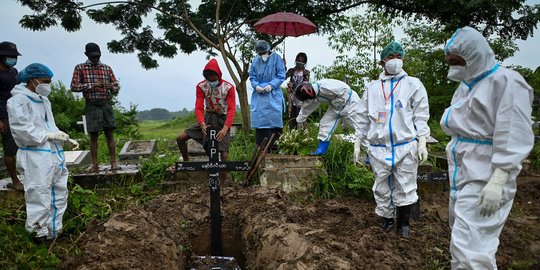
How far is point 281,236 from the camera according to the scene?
10.6ft

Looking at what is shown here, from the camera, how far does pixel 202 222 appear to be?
418 cm

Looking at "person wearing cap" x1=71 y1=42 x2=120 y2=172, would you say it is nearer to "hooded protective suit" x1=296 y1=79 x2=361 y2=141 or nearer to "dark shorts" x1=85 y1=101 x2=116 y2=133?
"dark shorts" x1=85 y1=101 x2=116 y2=133

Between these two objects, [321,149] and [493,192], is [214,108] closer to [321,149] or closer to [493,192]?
[321,149]

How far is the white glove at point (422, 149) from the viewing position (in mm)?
3716

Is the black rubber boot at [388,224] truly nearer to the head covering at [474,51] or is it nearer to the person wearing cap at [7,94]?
the head covering at [474,51]

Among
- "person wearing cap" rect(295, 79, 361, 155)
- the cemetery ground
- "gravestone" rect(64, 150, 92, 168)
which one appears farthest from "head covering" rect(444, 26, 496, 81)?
"gravestone" rect(64, 150, 92, 168)

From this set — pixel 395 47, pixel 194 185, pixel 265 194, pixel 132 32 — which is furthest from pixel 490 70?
pixel 132 32

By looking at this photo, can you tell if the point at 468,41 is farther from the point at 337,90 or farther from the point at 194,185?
the point at 194,185

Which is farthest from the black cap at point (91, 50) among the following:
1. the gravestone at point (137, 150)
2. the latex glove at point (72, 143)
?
the gravestone at point (137, 150)

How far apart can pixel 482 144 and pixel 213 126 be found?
11.3 ft

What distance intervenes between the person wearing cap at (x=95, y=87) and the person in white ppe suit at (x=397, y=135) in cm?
345

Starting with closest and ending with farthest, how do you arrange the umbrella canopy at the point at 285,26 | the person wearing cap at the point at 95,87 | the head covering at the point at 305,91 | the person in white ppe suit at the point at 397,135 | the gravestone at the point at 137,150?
1. the person in white ppe suit at the point at 397,135
2. the person wearing cap at the point at 95,87
3. the head covering at the point at 305,91
4. the umbrella canopy at the point at 285,26
5. the gravestone at the point at 137,150

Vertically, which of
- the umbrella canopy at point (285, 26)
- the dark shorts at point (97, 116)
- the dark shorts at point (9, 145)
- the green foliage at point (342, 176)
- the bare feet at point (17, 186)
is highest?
the umbrella canopy at point (285, 26)

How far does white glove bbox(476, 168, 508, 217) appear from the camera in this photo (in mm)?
2199
